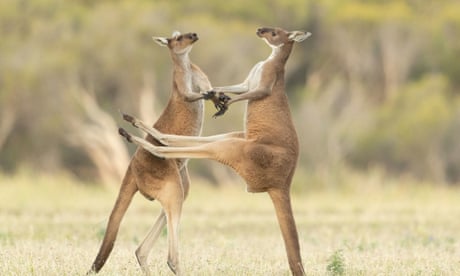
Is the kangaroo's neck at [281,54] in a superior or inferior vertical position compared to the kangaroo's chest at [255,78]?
superior

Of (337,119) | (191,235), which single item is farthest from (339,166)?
(191,235)

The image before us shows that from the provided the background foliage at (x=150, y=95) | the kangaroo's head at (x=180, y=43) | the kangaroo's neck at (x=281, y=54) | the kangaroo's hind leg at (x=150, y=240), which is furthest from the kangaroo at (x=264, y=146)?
the background foliage at (x=150, y=95)

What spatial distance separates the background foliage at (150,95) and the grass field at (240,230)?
1843 millimetres

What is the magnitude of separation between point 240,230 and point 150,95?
12368mm

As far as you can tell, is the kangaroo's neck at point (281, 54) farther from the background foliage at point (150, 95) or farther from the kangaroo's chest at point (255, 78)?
the background foliage at point (150, 95)

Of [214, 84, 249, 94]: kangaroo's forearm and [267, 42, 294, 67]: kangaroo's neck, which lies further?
[214, 84, 249, 94]: kangaroo's forearm

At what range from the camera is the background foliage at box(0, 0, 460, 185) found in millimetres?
26828

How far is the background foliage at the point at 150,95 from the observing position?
1056 inches

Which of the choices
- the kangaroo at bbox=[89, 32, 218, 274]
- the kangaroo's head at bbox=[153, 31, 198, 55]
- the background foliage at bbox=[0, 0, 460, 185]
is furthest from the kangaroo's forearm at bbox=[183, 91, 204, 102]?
the background foliage at bbox=[0, 0, 460, 185]

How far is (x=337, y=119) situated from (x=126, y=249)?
1866 cm

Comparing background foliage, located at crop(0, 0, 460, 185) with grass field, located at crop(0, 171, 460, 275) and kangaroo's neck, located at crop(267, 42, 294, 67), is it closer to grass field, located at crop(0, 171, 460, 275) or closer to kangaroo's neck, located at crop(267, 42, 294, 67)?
grass field, located at crop(0, 171, 460, 275)

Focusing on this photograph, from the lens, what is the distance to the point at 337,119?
97.0ft

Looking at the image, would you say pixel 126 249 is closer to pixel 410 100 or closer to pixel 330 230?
pixel 330 230

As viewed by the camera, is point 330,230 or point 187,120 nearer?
point 187,120
